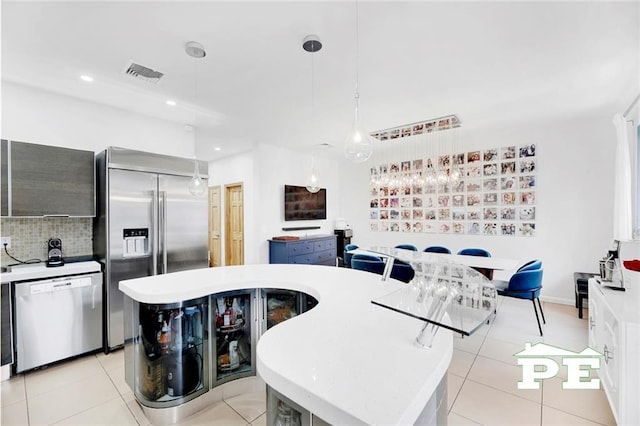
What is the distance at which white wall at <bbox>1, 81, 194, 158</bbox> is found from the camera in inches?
112

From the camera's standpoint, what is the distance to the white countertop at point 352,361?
76 cm

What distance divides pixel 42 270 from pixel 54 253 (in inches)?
11.8

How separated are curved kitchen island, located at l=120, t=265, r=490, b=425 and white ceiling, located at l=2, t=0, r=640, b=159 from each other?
1.82 meters

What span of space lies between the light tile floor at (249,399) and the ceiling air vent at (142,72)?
2.70 m

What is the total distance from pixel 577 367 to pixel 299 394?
116 inches

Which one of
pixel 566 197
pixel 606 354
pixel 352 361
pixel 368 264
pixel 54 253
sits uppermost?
pixel 566 197

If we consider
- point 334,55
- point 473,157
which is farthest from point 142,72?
point 473,157

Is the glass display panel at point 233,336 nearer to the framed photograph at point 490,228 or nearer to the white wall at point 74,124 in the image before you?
the white wall at point 74,124

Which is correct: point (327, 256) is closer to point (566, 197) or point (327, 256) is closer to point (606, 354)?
point (566, 197)

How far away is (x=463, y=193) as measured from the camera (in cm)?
494

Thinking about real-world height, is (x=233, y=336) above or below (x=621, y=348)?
below

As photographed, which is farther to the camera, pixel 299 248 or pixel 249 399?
pixel 299 248

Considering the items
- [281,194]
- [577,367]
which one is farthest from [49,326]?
[577,367]

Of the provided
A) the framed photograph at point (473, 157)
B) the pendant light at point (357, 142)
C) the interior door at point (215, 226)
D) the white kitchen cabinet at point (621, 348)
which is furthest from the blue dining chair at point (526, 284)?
the interior door at point (215, 226)
